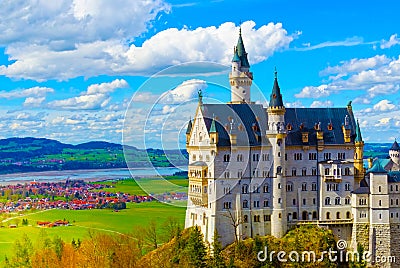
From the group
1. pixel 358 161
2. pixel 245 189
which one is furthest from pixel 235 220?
pixel 358 161

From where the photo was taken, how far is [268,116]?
80.6 meters

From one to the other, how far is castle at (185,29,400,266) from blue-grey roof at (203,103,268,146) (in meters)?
0.12

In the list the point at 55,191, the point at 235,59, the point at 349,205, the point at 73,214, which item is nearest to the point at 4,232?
the point at 73,214

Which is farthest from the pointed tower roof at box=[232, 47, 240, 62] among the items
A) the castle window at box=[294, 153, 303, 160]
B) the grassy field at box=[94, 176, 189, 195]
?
the grassy field at box=[94, 176, 189, 195]

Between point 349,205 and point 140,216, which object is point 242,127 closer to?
point 349,205

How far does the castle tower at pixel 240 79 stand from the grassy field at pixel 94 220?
3747 cm

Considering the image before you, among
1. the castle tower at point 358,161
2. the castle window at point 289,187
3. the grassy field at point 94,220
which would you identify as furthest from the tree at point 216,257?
the grassy field at point 94,220

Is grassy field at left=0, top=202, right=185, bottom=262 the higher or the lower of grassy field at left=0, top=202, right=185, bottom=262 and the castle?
the lower

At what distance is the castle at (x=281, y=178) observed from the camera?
78438 millimetres

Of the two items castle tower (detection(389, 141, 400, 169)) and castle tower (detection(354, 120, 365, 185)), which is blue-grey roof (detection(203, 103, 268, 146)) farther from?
castle tower (detection(389, 141, 400, 169))

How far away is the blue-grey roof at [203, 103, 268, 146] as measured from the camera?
7839 centimetres

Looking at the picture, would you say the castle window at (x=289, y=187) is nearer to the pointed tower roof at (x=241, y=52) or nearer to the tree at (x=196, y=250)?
the tree at (x=196, y=250)

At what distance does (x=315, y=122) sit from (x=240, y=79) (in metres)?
11.3

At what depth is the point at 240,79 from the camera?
88.1 meters
